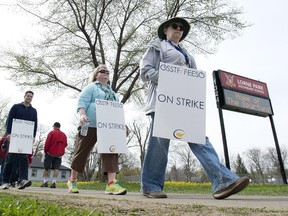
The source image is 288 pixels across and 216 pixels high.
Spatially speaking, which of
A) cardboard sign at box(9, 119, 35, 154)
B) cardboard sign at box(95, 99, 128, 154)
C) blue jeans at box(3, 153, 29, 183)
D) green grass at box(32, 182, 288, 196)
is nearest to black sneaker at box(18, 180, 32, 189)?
blue jeans at box(3, 153, 29, 183)

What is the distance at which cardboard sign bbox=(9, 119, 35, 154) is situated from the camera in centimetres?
635

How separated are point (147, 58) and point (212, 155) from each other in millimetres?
1299

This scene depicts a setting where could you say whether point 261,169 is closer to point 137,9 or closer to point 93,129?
point 137,9

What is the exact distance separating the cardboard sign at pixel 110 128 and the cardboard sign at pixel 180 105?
1616mm

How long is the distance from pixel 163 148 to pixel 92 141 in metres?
1.46

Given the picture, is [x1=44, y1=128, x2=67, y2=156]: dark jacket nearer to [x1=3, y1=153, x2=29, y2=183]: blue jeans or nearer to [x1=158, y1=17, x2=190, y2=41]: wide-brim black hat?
[x1=3, y1=153, x2=29, y2=183]: blue jeans

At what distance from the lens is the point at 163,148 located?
143 inches

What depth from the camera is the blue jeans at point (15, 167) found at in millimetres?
6230

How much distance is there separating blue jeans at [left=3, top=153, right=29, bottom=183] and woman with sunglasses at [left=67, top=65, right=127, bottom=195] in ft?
6.19

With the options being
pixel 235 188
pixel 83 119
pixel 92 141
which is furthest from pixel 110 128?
pixel 235 188

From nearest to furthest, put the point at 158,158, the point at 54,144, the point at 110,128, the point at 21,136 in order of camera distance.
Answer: the point at 158,158, the point at 110,128, the point at 21,136, the point at 54,144

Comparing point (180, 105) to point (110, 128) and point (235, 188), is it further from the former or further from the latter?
point (110, 128)

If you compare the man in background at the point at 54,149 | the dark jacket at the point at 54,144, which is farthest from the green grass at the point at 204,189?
the dark jacket at the point at 54,144

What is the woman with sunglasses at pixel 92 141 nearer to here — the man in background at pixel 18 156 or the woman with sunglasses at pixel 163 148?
the woman with sunglasses at pixel 163 148
